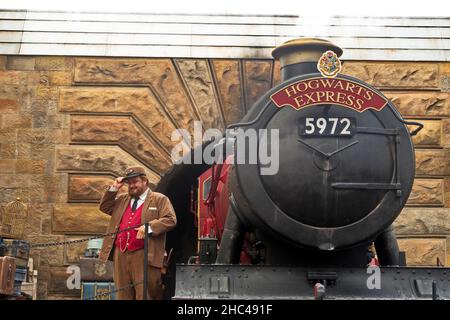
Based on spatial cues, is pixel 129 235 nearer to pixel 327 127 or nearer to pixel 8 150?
pixel 327 127

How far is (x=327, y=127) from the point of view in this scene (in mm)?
5523

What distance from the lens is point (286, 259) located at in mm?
5609

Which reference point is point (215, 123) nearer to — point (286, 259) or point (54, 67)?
point (54, 67)

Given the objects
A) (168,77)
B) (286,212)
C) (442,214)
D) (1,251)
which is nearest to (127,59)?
(168,77)

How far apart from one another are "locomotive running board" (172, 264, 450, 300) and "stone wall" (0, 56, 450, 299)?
4895 mm

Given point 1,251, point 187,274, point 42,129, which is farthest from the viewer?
point 42,129

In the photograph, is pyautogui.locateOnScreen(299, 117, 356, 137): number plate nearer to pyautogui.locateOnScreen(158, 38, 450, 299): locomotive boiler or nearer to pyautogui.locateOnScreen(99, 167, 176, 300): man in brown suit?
A: pyautogui.locateOnScreen(158, 38, 450, 299): locomotive boiler

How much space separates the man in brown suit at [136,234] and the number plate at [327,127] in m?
1.57

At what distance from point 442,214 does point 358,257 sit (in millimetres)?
4953

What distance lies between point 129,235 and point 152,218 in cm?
24

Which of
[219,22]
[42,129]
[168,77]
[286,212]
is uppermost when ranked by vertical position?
[219,22]

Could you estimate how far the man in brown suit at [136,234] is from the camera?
645cm

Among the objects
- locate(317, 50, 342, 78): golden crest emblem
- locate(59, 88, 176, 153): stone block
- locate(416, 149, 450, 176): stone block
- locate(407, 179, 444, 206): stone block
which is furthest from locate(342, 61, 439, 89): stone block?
locate(317, 50, 342, 78): golden crest emblem

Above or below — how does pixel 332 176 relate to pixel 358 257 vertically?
above
